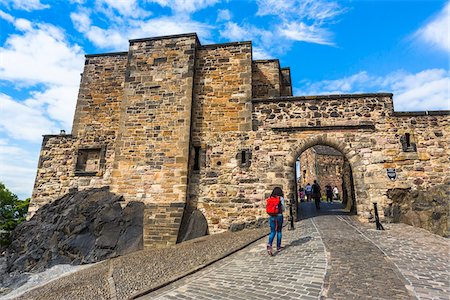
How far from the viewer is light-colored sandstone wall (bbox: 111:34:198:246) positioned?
10.0 meters

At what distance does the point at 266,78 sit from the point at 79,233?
33.8 ft

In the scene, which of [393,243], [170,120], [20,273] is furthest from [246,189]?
[20,273]

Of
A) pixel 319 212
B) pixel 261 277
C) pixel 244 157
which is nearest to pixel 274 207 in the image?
pixel 261 277

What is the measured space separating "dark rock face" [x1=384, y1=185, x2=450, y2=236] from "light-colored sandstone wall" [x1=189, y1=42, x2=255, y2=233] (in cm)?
502

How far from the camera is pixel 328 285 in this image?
4.11 m

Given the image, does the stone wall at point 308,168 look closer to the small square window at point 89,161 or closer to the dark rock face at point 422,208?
the dark rock face at point 422,208

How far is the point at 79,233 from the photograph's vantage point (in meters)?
9.55

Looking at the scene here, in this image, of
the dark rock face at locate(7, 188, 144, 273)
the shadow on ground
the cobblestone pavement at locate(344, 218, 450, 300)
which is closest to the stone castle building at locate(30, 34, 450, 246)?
the dark rock face at locate(7, 188, 144, 273)

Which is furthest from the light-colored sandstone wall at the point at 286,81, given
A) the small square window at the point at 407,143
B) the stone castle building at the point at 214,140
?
the small square window at the point at 407,143

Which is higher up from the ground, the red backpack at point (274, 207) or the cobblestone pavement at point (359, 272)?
the red backpack at point (274, 207)

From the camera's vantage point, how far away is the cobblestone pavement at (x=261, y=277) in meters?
4.10

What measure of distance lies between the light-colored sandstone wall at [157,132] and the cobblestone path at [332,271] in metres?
4.12

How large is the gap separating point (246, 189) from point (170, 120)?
431cm

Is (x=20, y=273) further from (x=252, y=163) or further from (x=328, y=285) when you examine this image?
(x=328, y=285)
